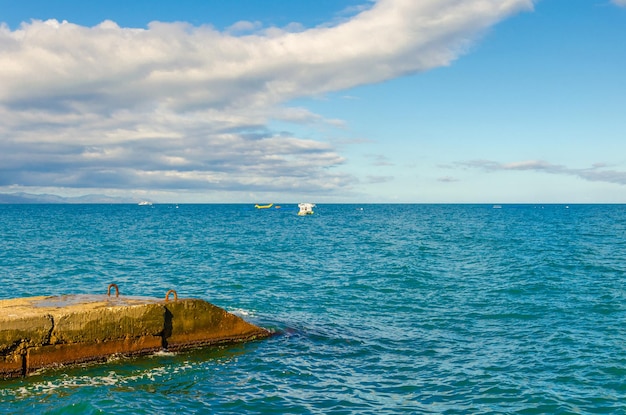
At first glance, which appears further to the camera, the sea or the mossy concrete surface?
the mossy concrete surface

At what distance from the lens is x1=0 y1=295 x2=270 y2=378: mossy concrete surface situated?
1286 cm

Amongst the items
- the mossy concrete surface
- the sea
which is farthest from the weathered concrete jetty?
the sea

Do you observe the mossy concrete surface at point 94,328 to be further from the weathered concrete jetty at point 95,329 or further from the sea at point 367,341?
the sea at point 367,341

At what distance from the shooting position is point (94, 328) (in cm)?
1369

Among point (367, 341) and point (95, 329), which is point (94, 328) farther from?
point (367, 341)

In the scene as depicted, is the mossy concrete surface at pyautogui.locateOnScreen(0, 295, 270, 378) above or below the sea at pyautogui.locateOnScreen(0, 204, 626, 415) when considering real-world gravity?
above

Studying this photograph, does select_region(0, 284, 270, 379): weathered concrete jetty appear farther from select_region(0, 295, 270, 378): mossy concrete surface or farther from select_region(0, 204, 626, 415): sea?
select_region(0, 204, 626, 415): sea

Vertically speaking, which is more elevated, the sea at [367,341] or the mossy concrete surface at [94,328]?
the mossy concrete surface at [94,328]

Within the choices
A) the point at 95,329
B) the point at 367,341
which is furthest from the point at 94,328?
the point at 367,341

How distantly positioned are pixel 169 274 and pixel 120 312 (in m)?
19.9

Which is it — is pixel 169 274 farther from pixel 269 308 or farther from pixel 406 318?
pixel 406 318

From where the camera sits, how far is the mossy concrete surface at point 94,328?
42.2 ft

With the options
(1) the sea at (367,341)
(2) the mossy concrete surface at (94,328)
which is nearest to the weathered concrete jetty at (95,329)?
(2) the mossy concrete surface at (94,328)

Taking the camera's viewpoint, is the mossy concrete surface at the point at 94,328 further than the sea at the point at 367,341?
Yes
